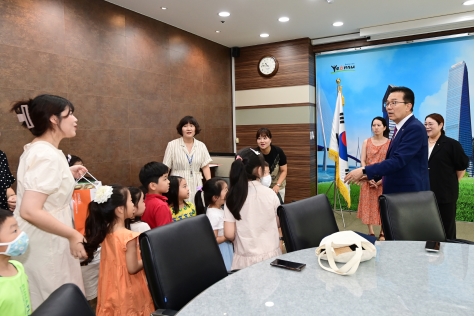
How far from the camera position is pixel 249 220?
2113mm

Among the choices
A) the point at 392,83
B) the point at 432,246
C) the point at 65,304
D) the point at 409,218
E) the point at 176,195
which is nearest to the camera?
the point at 65,304

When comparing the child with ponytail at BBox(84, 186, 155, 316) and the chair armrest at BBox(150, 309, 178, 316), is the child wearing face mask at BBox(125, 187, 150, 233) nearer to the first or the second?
the child with ponytail at BBox(84, 186, 155, 316)

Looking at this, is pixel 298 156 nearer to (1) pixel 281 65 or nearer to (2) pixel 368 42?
(1) pixel 281 65

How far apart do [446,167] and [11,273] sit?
3.71 metres

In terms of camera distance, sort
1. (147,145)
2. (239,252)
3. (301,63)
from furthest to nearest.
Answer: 1. (301,63)
2. (147,145)
3. (239,252)

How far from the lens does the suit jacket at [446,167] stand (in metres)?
3.59

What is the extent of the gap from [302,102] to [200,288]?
4.67 m

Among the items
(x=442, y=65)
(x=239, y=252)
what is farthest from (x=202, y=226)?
(x=442, y=65)

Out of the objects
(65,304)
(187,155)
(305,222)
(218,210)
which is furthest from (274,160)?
(65,304)

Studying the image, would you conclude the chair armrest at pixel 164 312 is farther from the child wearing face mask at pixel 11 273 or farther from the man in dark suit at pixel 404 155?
the man in dark suit at pixel 404 155

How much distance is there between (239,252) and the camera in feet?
7.13

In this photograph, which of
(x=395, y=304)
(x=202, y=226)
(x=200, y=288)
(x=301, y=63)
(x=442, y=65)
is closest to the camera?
(x=395, y=304)

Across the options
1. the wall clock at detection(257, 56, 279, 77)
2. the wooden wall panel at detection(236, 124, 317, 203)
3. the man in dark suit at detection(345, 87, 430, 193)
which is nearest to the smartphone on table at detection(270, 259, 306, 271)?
the man in dark suit at detection(345, 87, 430, 193)

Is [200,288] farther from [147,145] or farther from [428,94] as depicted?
[428,94]
